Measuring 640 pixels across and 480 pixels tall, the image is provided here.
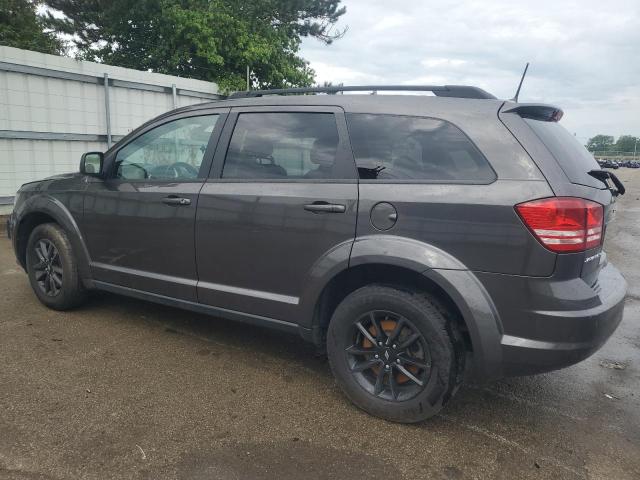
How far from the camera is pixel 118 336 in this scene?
12.3ft

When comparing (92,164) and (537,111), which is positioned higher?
(537,111)

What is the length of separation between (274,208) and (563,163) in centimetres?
157

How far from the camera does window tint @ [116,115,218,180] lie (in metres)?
3.40

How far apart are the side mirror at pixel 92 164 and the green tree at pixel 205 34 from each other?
887 cm

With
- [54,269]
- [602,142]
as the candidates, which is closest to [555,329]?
[54,269]

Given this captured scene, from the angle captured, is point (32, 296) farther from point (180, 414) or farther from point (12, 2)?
point (12, 2)

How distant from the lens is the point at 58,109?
861 centimetres

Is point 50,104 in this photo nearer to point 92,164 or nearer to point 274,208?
point 92,164

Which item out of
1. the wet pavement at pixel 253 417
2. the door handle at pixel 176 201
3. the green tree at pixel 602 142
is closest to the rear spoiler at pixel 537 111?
the wet pavement at pixel 253 417

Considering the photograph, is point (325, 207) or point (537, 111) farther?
point (325, 207)

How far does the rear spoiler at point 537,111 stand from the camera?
255cm

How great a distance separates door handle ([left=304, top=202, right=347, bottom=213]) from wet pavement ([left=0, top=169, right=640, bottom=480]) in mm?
1130

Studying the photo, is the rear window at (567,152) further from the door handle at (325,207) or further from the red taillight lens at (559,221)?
the door handle at (325,207)

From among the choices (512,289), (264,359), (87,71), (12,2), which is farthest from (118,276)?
(12,2)
